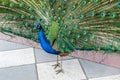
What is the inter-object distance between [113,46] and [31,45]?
104cm

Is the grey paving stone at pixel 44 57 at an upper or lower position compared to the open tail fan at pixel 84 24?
lower

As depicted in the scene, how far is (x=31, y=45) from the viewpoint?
8.20 ft

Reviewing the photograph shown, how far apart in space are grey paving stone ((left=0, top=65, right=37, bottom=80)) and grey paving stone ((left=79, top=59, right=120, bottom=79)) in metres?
0.48

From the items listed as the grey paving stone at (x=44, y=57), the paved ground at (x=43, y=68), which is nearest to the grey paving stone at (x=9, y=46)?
the paved ground at (x=43, y=68)

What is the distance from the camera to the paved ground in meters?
2.01

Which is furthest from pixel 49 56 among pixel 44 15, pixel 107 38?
pixel 107 38

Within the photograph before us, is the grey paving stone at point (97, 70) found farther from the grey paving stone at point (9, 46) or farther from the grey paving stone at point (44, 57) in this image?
the grey paving stone at point (9, 46)

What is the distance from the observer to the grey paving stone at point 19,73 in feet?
6.64

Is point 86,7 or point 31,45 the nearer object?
point 86,7

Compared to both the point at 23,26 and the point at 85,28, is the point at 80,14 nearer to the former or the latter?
the point at 85,28

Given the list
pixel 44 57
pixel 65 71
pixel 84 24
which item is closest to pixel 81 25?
pixel 84 24

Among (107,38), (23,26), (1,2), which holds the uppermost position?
(1,2)

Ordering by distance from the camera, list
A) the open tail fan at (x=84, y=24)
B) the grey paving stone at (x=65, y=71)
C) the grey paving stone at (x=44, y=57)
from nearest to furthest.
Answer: the open tail fan at (x=84, y=24) < the grey paving stone at (x=65, y=71) < the grey paving stone at (x=44, y=57)

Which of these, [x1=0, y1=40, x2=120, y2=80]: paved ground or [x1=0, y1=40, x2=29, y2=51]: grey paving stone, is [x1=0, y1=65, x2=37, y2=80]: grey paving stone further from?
[x1=0, y1=40, x2=29, y2=51]: grey paving stone
